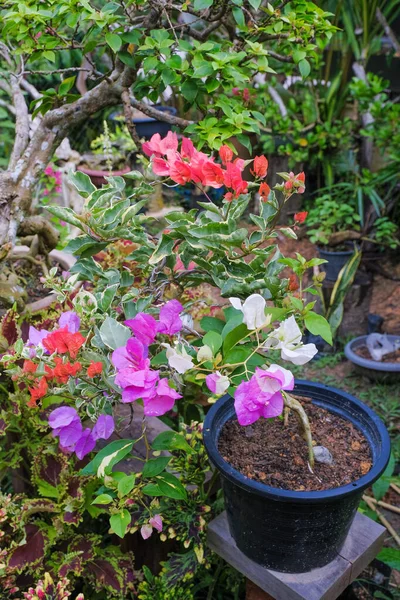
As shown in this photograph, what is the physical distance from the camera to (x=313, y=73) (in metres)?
3.97

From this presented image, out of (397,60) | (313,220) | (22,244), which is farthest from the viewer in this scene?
(397,60)

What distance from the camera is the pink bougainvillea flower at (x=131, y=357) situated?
0.88m

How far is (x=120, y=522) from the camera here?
1.00 m

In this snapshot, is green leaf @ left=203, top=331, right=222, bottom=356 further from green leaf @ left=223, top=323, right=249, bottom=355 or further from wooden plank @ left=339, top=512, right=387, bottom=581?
wooden plank @ left=339, top=512, right=387, bottom=581

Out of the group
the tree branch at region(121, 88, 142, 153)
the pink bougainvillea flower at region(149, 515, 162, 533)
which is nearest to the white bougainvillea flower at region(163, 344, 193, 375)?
the pink bougainvillea flower at region(149, 515, 162, 533)

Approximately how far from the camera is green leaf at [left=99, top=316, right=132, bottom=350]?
3.04 ft

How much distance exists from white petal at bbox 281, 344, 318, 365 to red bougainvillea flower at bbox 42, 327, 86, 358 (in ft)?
1.08

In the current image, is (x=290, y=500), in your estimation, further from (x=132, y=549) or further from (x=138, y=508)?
(x=132, y=549)

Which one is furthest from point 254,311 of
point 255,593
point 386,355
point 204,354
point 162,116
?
point 386,355

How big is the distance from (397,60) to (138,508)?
428 cm

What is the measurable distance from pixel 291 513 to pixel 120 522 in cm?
31

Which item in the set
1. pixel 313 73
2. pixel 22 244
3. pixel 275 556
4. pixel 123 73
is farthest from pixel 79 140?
pixel 275 556

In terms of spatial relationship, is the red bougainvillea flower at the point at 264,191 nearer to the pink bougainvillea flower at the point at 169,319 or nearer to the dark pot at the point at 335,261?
the pink bougainvillea flower at the point at 169,319

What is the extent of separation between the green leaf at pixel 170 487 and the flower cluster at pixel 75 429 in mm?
156
